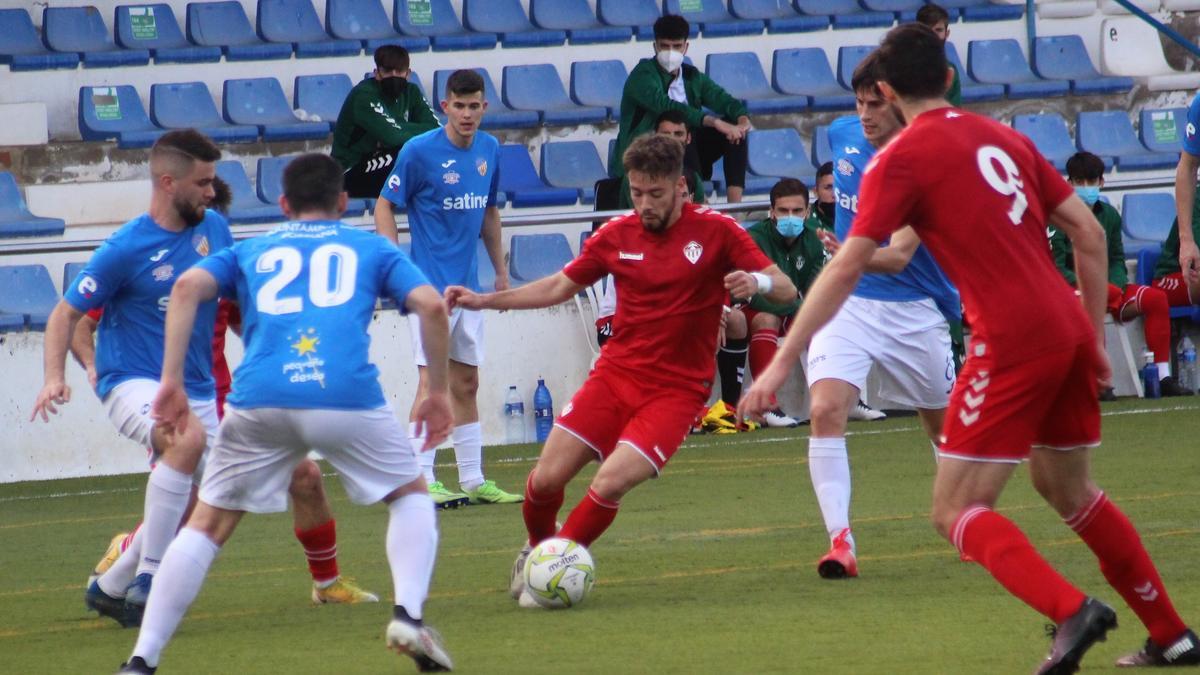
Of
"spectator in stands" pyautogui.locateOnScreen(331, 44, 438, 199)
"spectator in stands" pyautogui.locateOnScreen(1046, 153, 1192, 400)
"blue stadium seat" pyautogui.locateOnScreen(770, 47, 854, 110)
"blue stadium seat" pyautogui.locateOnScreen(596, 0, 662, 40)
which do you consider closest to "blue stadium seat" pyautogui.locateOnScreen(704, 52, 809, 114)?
"blue stadium seat" pyautogui.locateOnScreen(770, 47, 854, 110)

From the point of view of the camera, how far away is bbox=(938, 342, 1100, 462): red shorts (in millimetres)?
5121

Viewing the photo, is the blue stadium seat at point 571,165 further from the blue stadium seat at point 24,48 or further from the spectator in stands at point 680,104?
the blue stadium seat at point 24,48

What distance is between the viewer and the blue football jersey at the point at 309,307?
5656 millimetres

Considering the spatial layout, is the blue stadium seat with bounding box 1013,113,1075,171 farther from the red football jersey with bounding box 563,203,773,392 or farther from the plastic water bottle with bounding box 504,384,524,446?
the red football jersey with bounding box 563,203,773,392

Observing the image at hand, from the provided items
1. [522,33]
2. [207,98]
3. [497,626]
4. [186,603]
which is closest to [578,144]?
[522,33]

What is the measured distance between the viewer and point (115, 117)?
53.4 feet

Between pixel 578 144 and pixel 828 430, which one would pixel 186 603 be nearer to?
pixel 828 430

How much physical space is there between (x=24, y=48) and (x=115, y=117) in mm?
1152

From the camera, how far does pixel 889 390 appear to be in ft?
26.2

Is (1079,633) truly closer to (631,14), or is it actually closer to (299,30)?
(299,30)

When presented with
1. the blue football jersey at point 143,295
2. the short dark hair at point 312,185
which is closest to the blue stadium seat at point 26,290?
the blue football jersey at point 143,295

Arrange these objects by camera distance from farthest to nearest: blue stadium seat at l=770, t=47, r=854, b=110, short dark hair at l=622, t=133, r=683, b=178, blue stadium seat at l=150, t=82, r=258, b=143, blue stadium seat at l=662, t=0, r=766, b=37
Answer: blue stadium seat at l=662, t=0, r=766, b=37
blue stadium seat at l=770, t=47, r=854, b=110
blue stadium seat at l=150, t=82, r=258, b=143
short dark hair at l=622, t=133, r=683, b=178

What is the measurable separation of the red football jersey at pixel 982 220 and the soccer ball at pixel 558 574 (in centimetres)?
232

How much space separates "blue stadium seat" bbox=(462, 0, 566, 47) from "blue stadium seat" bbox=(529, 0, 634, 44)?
0.38 feet
